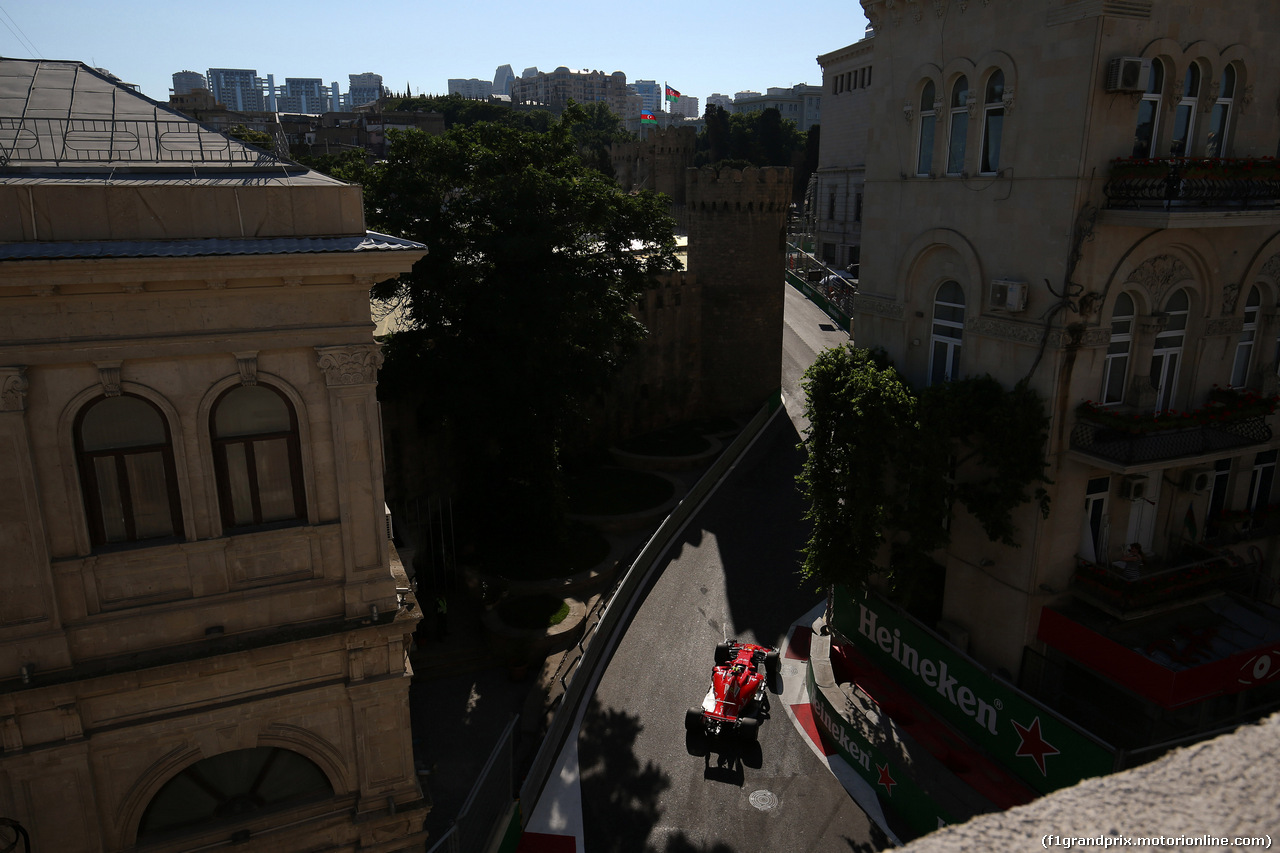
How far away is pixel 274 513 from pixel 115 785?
13.4ft

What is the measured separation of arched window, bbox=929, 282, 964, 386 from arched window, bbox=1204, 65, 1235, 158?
5.52m

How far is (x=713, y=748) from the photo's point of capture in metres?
19.1

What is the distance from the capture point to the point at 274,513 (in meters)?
11.5

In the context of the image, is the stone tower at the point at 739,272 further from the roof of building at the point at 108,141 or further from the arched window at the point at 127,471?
the arched window at the point at 127,471

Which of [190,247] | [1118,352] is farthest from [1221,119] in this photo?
[190,247]

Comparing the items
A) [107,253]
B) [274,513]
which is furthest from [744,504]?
[107,253]

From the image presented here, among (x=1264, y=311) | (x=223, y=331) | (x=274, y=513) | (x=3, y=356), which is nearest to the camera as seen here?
(x=3, y=356)

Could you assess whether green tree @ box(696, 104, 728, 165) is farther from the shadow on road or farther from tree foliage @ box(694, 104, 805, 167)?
the shadow on road

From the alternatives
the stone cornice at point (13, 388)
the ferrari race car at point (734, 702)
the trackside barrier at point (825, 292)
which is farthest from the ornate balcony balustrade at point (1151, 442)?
the trackside barrier at point (825, 292)

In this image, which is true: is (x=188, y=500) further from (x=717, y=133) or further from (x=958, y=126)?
(x=717, y=133)

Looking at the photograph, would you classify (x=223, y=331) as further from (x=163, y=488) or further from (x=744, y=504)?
(x=744, y=504)

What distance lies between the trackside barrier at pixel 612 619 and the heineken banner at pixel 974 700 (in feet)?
21.3

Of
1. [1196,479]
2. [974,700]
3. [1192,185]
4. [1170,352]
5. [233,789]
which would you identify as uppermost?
[1192,185]

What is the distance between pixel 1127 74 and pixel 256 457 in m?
15.7
